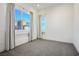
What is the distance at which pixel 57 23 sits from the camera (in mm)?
6527

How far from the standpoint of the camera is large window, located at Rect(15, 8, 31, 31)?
196 inches

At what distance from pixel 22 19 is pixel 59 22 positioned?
2.63 metres

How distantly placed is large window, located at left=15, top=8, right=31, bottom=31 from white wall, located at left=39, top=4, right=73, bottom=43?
5.54 ft

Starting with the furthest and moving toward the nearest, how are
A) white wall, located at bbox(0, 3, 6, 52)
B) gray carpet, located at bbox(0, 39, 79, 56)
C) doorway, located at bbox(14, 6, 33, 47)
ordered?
doorway, located at bbox(14, 6, 33, 47) → white wall, located at bbox(0, 3, 6, 52) → gray carpet, located at bbox(0, 39, 79, 56)

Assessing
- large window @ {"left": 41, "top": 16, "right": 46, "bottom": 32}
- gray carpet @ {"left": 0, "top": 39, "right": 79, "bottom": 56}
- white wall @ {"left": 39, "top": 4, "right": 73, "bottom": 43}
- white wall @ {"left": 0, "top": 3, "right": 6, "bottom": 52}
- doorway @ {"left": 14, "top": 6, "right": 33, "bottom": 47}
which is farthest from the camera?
large window @ {"left": 41, "top": 16, "right": 46, "bottom": 32}

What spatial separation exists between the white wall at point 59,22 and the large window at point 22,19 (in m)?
1.69

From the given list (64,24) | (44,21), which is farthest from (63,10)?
(44,21)

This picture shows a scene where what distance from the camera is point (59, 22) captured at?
6.43 metres

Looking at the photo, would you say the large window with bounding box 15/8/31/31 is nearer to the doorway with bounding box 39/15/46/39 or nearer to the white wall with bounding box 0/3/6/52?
the white wall with bounding box 0/3/6/52

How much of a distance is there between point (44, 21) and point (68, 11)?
2.05 meters

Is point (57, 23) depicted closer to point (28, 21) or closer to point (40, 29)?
point (40, 29)

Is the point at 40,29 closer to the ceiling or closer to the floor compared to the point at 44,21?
closer to the floor

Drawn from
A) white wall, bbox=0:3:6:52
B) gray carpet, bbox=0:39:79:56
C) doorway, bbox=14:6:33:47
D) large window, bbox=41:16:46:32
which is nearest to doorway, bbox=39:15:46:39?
large window, bbox=41:16:46:32

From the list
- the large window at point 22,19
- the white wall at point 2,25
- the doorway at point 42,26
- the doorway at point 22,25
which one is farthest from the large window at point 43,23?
the white wall at point 2,25
